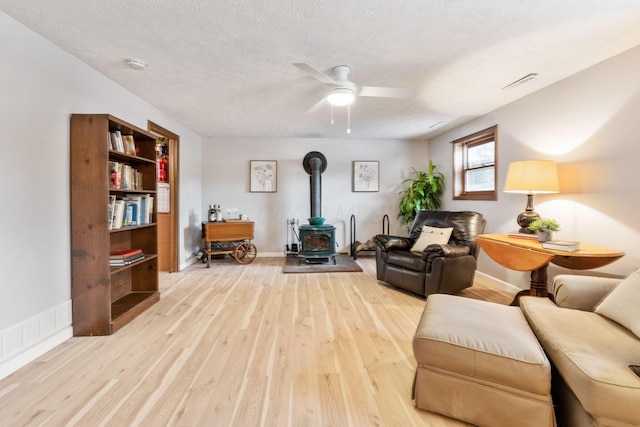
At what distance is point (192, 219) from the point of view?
16.5ft

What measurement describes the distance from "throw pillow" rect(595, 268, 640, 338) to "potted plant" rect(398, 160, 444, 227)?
3.54 metres

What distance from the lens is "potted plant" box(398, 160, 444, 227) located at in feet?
17.0

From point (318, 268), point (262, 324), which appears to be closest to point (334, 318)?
point (262, 324)

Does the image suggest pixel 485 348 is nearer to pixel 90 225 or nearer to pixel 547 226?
pixel 547 226

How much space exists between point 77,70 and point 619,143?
14.3 ft

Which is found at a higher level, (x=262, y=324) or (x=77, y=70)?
(x=77, y=70)

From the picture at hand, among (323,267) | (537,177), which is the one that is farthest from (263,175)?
(537,177)

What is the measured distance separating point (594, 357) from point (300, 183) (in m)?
4.76

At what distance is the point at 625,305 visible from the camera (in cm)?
153

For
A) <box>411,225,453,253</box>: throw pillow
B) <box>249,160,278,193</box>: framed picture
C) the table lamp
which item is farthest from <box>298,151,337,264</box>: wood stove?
the table lamp

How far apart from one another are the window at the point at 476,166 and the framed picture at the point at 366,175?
1.42 metres

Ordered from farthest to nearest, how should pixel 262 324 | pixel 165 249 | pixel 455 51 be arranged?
pixel 165 249
pixel 262 324
pixel 455 51

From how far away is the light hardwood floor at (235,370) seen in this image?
1.48m

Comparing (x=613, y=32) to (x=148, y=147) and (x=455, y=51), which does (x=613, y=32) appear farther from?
(x=148, y=147)
